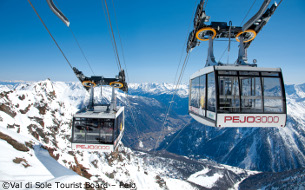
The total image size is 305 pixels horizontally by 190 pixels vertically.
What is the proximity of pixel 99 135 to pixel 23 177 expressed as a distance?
10.6 m

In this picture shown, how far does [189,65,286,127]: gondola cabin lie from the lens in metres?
8.30

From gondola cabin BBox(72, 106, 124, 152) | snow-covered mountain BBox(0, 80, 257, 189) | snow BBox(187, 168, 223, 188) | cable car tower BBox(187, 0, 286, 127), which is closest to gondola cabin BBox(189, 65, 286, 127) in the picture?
cable car tower BBox(187, 0, 286, 127)

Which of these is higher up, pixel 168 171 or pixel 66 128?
pixel 66 128

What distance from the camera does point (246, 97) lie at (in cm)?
844

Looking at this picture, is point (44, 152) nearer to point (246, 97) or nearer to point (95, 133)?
point (95, 133)

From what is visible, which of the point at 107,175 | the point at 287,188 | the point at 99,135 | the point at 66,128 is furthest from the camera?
the point at 287,188

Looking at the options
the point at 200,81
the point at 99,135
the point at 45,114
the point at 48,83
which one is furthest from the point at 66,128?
the point at 200,81

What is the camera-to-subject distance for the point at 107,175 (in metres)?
56.1

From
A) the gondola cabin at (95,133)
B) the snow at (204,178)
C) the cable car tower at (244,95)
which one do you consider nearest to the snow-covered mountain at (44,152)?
the gondola cabin at (95,133)

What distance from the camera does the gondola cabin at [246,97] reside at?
8.30 metres

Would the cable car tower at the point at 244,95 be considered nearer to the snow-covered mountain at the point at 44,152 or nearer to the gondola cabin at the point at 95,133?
the gondola cabin at the point at 95,133

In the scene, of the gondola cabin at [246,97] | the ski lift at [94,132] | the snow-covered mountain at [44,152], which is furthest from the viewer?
the snow-covered mountain at [44,152]

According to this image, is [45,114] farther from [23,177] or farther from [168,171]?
[168,171]

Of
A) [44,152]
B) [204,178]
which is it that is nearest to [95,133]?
[44,152]
